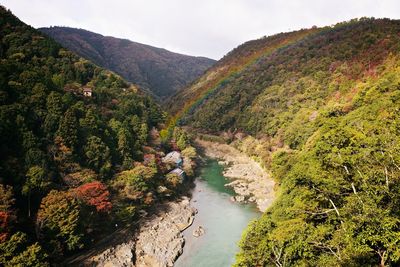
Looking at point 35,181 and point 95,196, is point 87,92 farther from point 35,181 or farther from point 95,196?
point 35,181

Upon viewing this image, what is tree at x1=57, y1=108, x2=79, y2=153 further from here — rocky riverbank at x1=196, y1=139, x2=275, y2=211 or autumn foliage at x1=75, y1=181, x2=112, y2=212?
rocky riverbank at x1=196, y1=139, x2=275, y2=211

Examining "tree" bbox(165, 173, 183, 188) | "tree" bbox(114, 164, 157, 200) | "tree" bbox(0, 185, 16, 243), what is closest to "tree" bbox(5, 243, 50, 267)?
"tree" bbox(0, 185, 16, 243)

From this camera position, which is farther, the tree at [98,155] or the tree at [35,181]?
the tree at [98,155]

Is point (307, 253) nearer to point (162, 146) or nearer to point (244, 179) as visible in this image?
point (244, 179)

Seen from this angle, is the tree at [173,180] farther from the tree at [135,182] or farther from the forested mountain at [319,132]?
the forested mountain at [319,132]

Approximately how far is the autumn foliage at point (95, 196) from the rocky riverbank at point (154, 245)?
4409 millimetres

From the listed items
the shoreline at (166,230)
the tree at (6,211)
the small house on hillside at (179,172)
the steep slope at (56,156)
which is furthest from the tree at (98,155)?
the small house on hillside at (179,172)

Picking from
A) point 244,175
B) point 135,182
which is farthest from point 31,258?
point 244,175

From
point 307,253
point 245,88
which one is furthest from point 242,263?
point 245,88

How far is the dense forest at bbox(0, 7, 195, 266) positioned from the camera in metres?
27.5

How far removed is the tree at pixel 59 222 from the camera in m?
27.5

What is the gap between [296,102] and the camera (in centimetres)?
7262

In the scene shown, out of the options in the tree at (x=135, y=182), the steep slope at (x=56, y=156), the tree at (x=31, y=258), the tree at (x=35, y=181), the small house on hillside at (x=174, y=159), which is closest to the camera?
the tree at (x=31, y=258)

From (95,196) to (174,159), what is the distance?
2544 cm
